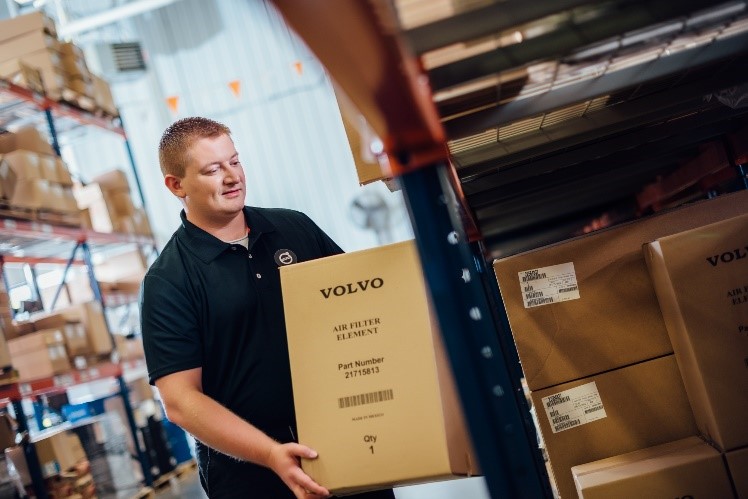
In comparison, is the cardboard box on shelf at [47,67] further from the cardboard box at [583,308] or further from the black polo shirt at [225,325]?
the cardboard box at [583,308]

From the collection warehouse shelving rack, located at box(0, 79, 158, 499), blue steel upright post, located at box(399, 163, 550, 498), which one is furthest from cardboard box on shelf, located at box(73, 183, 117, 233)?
blue steel upright post, located at box(399, 163, 550, 498)

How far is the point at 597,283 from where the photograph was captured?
1.89 meters

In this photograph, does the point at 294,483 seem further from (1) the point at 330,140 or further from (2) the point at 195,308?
(1) the point at 330,140

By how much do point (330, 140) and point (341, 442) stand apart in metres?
7.90

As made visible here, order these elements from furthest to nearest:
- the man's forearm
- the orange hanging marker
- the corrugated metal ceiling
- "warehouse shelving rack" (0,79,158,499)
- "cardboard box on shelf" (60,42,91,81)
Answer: the orange hanging marker < "cardboard box on shelf" (60,42,91,81) < "warehouse shelving rack" (0,79,158,499) < the man's forearm < the corrugated metal ceiling

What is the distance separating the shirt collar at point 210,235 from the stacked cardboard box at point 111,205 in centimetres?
461

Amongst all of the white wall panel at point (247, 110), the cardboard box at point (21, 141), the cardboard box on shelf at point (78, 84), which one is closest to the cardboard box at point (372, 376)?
the cardboard box at point (21, 141)

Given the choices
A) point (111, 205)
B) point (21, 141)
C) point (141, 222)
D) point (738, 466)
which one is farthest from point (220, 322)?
point (141, 222)

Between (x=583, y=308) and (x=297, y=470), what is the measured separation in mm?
761

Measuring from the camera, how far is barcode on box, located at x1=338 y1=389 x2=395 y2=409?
156 centimetres

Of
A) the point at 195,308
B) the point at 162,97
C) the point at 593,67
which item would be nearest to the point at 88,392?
the point at 162,97

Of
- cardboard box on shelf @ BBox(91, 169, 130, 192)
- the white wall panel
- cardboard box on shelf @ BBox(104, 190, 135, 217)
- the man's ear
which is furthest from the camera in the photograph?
the white wall panel

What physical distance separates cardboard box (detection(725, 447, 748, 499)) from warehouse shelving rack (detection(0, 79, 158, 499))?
4.16 m

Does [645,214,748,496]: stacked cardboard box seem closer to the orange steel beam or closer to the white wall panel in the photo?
the orange steel beam
